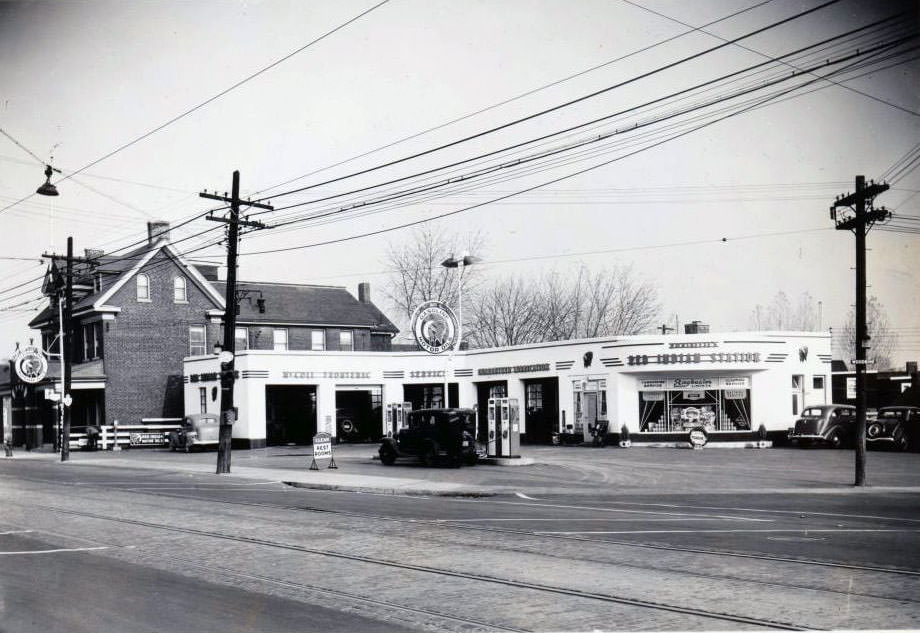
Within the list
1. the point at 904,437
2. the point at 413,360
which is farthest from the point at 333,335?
the point at 904,437

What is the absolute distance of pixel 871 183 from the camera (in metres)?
21.6

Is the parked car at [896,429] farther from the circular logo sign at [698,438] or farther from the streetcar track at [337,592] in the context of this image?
the streetcar track at [337,592]

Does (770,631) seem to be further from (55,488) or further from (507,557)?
(55,488)

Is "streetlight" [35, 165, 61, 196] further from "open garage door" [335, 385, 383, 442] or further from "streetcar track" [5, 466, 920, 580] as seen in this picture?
"open garage door" [335, 385, 383, 442]

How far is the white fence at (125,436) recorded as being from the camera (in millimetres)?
49531

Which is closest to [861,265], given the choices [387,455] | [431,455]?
[431,455]

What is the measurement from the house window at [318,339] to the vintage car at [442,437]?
27240 millimetres

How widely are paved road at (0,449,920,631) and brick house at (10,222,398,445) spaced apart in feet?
102

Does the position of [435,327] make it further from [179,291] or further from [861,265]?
[861,265]

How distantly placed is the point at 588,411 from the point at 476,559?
32.3 m

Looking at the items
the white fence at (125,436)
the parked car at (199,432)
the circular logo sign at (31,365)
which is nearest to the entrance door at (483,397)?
the parked car at (199,432)

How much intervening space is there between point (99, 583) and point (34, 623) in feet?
5.99

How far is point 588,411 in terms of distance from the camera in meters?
42.9

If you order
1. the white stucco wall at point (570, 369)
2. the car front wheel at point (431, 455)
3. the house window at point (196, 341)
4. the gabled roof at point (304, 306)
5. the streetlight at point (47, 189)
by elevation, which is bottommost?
the car front wheel at point (431, 455)
